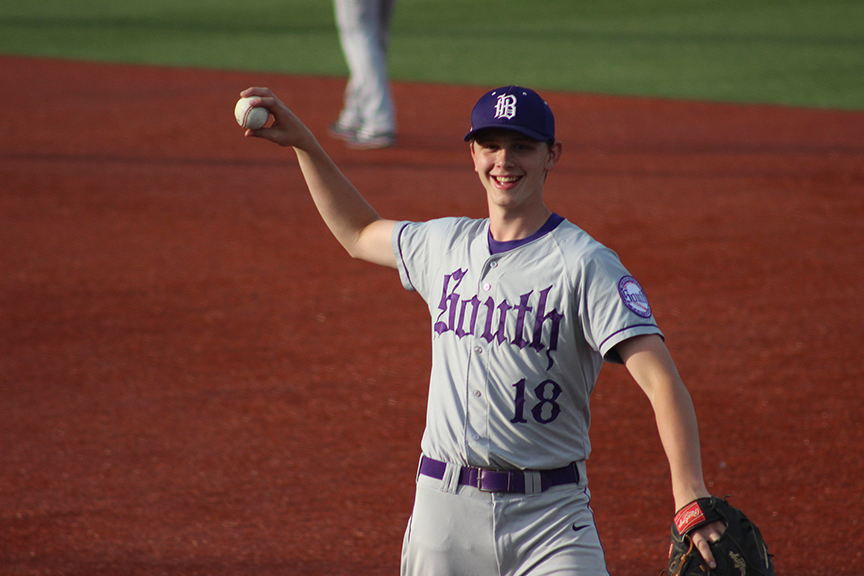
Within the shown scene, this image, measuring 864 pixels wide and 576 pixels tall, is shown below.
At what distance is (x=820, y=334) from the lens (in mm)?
6074

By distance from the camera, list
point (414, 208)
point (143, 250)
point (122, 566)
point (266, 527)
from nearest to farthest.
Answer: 1. point (122, 566)
2. point (266, 527)
3. point (143, 250)
4. point (414, 208)

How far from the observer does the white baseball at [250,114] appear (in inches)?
108

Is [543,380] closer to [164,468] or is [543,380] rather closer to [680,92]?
[164,468]

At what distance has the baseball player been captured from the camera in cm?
249

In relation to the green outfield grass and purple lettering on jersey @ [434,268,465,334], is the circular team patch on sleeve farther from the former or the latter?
the green outfield grass

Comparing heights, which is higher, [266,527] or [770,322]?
[770,322]

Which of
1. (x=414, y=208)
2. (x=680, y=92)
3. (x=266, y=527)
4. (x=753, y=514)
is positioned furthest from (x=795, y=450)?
(x=680, y=92)

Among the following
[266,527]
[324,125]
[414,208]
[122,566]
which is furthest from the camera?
[324,125]

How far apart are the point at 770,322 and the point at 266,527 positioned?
3.52 meters

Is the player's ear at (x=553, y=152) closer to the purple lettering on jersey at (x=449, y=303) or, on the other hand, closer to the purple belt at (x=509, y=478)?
the purple lettering on jersey at (x=449, y=303)

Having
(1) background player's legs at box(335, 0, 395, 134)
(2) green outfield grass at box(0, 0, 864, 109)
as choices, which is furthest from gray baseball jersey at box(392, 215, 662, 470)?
(2) green outfield grass at box(0, 0, 864, 109)

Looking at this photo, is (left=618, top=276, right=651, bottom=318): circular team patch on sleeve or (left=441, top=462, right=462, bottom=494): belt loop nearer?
(left=618, top=276, right=651, bottom=318): circular team patch on sleeve

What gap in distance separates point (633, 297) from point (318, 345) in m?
3.68

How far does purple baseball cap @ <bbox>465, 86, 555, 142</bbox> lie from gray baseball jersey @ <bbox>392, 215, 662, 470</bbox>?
0.79 ft
